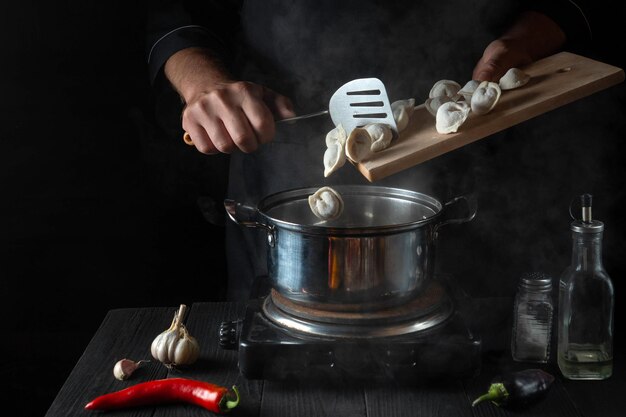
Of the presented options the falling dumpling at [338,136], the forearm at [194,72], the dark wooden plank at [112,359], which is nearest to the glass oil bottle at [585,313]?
the falling dumpling at [338,136]

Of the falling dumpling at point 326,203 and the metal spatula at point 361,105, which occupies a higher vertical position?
the metal spatula at point 361,105

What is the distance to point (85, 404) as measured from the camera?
1356 millimetres

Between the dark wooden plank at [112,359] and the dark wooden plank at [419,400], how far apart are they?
1.31 ft

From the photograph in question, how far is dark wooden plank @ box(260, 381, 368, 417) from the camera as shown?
1.31 meters

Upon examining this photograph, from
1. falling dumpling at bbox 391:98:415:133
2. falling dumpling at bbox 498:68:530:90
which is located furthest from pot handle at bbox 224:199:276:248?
falling dumpling at bbox 498:68:530:90

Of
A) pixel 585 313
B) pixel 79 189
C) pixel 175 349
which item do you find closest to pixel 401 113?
pixel 585 313

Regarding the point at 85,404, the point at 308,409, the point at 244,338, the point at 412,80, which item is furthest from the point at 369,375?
the point at 412,80

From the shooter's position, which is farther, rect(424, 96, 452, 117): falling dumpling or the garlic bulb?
rect(424, 96, 452, 117): falling dumpling

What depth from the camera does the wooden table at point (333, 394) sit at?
1306 mm

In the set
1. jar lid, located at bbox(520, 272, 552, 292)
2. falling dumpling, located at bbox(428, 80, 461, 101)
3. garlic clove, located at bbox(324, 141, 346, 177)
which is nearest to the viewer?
jar lid, located at bbox(520, 272, 552, 292)

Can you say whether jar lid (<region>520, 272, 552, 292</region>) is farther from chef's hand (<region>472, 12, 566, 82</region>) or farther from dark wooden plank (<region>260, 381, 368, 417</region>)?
chef's hand (<region>472, 12, 566, 82</region>)

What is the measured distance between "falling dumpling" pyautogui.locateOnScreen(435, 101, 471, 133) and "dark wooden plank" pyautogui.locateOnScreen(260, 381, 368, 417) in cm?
53

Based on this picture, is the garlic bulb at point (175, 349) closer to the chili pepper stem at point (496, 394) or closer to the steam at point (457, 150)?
the chili pepper stem at point (496, 394)

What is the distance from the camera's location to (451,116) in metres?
1.50
